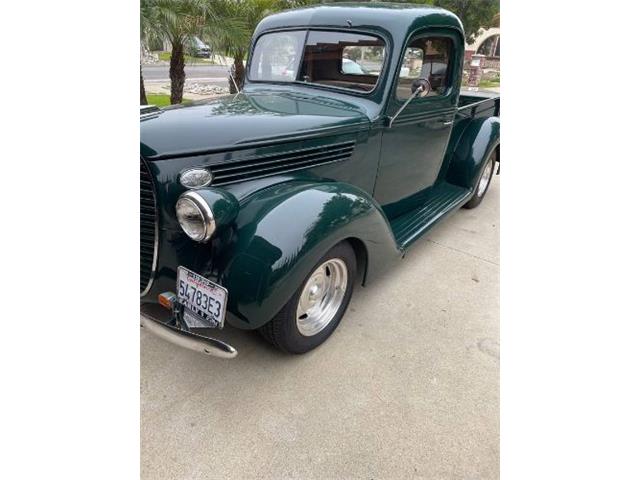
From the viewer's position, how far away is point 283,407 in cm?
207

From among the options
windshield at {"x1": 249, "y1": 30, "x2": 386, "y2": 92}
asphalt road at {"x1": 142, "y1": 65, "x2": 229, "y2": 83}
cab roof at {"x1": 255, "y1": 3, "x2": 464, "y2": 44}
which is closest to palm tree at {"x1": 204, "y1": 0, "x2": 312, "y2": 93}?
windshield at {"x1": 249, "y1": 30, "x2": 386, "y2": 92}

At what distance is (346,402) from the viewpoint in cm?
211

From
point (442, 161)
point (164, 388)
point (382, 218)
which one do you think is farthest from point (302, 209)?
point (442, 161)

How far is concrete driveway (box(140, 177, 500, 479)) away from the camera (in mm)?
1811

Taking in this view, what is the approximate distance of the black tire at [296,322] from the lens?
2.12 meters

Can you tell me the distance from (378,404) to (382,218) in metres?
1.06

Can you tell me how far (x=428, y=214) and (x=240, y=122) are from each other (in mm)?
1937

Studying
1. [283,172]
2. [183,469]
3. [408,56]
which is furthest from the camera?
[408,56]

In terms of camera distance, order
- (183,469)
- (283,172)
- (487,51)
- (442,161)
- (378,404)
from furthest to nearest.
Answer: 1. (487,51)
2. (442,161)
3. (283,172)
4. (378,404)
5. (183,469)

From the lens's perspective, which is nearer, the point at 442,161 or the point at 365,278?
the point at 365,278

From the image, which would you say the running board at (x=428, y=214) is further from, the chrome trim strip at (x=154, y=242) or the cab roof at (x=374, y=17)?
the chrome trim strip at (x=154, y=242)

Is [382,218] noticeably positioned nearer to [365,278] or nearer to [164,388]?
[365,278]

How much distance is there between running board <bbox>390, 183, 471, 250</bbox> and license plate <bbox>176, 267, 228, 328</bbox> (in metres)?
1.47

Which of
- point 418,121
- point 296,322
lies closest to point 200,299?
point 296,322
